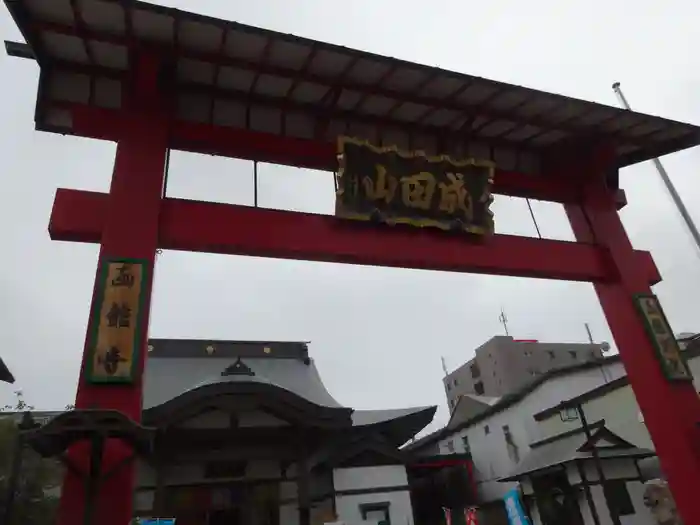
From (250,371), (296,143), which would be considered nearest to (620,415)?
(250,371)

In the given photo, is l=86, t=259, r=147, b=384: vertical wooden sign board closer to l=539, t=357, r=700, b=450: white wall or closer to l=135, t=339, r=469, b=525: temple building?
l=135, t=339, r=469, b=525: temple building

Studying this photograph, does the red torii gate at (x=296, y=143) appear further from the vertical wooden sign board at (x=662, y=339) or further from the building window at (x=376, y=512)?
the building window at (x=376, y=512)

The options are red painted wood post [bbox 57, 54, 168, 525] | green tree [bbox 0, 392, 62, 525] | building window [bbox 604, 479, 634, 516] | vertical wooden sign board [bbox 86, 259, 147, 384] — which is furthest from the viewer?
building window [bbox 604, 479, 634, 516]

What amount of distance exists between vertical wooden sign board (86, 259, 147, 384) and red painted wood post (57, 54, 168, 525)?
0.06m

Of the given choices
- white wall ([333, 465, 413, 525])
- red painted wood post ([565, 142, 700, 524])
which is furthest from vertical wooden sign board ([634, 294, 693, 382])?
white wall ([333, 465, 413, 525])

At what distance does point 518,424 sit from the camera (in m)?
22.4

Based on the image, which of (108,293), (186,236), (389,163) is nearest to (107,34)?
(186,236)

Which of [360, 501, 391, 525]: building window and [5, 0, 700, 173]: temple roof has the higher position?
[5, 0, 700, 173]: temple roof

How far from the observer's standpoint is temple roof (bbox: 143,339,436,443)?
611 inches

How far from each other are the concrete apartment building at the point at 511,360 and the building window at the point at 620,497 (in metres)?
29.3

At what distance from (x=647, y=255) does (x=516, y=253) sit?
3.04 m

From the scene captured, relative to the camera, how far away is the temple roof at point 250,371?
15.5 meters

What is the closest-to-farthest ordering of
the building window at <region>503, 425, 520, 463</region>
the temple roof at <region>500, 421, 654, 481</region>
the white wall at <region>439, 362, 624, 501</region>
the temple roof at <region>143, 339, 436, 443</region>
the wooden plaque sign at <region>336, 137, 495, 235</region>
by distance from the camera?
1. the wooden plaque sign at <region>336, 137, 495, 235</region>
2. the temple roof at <region>500, 421, 654, 481</region>
3. the temple roof at <region>143, 339, 436, 443</region>
4. the white wall at <region>439, 362, 624, 501</region>
5. the building window at <region>503, 425, 520, 463</region>

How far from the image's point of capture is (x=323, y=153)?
8.21 meters
